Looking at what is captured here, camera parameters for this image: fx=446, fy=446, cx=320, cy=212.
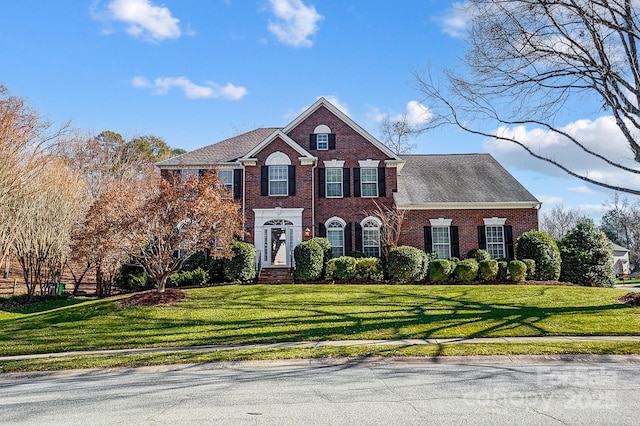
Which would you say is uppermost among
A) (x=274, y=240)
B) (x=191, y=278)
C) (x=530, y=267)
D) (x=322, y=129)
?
(x=322, y=129)

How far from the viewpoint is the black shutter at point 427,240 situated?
22484mm

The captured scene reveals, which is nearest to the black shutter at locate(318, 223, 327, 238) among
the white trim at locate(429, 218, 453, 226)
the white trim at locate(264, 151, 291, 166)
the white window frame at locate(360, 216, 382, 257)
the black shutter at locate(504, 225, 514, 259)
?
the white window frame at locate(360, 216, 382, 257)

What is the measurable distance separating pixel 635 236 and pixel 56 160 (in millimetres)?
71960

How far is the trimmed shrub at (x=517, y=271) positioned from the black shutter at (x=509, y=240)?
360 cm

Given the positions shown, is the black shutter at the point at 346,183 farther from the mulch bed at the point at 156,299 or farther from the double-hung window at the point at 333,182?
the mulch bed at the point at 156,299

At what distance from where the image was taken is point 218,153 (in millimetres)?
24281

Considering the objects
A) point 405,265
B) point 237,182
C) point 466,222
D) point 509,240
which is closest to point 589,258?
point 509,240

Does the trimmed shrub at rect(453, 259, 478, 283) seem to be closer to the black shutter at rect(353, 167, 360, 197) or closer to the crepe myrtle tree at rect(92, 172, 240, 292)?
the black shutter at rect(353, 167, 360, 197)

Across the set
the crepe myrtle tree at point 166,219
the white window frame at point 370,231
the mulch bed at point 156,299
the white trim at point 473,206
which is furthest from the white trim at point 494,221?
the mulch bed at point 156,299

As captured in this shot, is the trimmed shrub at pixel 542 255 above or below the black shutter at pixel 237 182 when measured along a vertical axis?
below

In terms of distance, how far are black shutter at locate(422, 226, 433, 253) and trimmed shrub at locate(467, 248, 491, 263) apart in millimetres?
1914

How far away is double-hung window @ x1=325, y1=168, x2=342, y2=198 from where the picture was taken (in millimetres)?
23000

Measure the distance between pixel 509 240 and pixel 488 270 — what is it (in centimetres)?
433

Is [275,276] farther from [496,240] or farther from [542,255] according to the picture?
[542,255]
